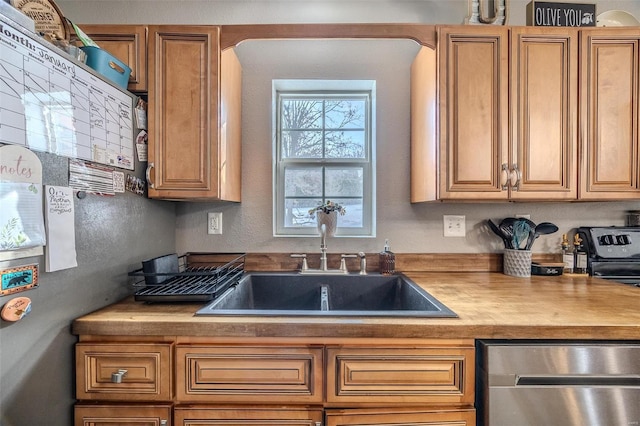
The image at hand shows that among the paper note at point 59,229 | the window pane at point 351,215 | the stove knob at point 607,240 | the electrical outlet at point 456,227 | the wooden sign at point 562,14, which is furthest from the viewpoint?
the window pane at point 351,215

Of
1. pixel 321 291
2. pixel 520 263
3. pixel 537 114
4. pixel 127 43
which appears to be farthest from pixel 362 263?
pixel 127 43

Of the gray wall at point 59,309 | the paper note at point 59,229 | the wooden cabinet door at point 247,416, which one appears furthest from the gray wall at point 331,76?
the wooden cabinet door at point 247,416

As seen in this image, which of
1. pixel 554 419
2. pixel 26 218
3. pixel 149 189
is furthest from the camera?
pixel 149 189

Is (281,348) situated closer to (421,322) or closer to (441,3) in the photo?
(421,322)

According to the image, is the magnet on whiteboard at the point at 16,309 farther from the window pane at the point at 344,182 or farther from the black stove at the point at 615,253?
the black stove at the point at 615,253

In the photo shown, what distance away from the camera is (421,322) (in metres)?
0.97

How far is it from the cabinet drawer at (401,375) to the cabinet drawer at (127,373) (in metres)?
0.54

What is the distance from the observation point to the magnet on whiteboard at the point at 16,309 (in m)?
0.78

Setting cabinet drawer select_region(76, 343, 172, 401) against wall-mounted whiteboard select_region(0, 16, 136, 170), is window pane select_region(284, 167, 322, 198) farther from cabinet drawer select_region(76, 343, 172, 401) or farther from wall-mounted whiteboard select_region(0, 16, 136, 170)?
cabinet drawer select_region(76, 343, 172, 401)

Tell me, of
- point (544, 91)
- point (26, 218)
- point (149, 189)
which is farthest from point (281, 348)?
point (544, 91)

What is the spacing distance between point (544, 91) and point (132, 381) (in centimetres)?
207

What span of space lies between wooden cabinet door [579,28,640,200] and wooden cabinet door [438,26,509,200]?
0.39m

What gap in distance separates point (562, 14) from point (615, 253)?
131 centimetres

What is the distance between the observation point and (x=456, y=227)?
5.87 feet
